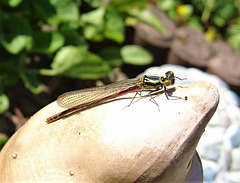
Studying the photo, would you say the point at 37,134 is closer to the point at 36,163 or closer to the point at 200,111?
the point at 36,163

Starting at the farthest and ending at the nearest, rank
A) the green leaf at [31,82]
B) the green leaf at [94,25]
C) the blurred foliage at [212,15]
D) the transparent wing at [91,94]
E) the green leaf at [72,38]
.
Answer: the blurred foliage at [212,15], the green leaf at [94,25], the green leaf at [72,38], the green leaf at [31,82], the transparent wing at [91,94]

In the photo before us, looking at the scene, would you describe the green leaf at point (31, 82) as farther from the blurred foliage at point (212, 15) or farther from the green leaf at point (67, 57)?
the blurred foliage at point (212, 15)

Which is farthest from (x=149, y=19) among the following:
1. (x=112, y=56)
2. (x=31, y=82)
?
(x=31, y=82)

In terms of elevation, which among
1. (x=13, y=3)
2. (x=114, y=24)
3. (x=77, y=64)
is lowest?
(x=77, y=64)

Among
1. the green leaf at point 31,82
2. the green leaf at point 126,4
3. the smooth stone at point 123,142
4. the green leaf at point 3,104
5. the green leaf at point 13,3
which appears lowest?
the green leaf at point 3,104

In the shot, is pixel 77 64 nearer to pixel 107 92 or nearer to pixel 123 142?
pixel 107 92

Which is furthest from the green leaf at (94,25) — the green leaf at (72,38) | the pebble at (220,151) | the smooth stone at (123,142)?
the smooth stone at (123,142)

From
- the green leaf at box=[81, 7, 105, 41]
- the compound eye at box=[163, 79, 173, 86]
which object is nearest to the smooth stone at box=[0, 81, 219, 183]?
the compound eye at box=[163, 79, 173, 86]

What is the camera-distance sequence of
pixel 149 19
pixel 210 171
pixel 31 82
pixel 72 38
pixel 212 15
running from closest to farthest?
pixel 210 171 → pixel 31 82 → pixel 72 38 → pixel 149 19 → pixel 212 15
